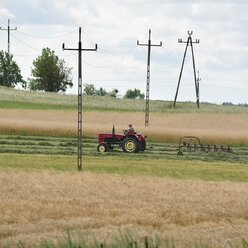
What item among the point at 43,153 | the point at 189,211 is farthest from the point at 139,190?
the point at 43,153

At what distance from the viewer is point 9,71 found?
5364 inches

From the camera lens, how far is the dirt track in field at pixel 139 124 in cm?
5319

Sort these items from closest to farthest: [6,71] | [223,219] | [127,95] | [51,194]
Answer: [223,219] → [51,194] → [6,71] → [127,95]

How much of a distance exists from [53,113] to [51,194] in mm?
56024

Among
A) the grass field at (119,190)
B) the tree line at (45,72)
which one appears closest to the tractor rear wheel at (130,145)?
the grass field at (119,190)

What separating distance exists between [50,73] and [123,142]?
90482 mm

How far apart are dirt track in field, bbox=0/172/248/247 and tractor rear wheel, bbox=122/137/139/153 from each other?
14662mm

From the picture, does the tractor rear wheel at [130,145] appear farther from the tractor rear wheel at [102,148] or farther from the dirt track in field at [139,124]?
the dirt track in field at [139,124]

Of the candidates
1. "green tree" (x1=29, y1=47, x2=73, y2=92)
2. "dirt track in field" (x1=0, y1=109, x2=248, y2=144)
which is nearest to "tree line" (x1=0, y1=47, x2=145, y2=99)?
"green tree" (x1=29, y1=47, x2=73, y2=92)

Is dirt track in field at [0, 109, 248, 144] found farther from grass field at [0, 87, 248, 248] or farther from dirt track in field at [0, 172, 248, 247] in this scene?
dirt track in field at [0, 172, 248, 247]

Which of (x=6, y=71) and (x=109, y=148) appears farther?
(x=6, y=71)

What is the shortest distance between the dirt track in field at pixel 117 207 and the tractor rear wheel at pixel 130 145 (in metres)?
14.7

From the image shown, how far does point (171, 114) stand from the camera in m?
82.6

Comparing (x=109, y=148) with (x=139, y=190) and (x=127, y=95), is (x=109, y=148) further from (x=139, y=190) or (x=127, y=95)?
(x=127, y=95)
